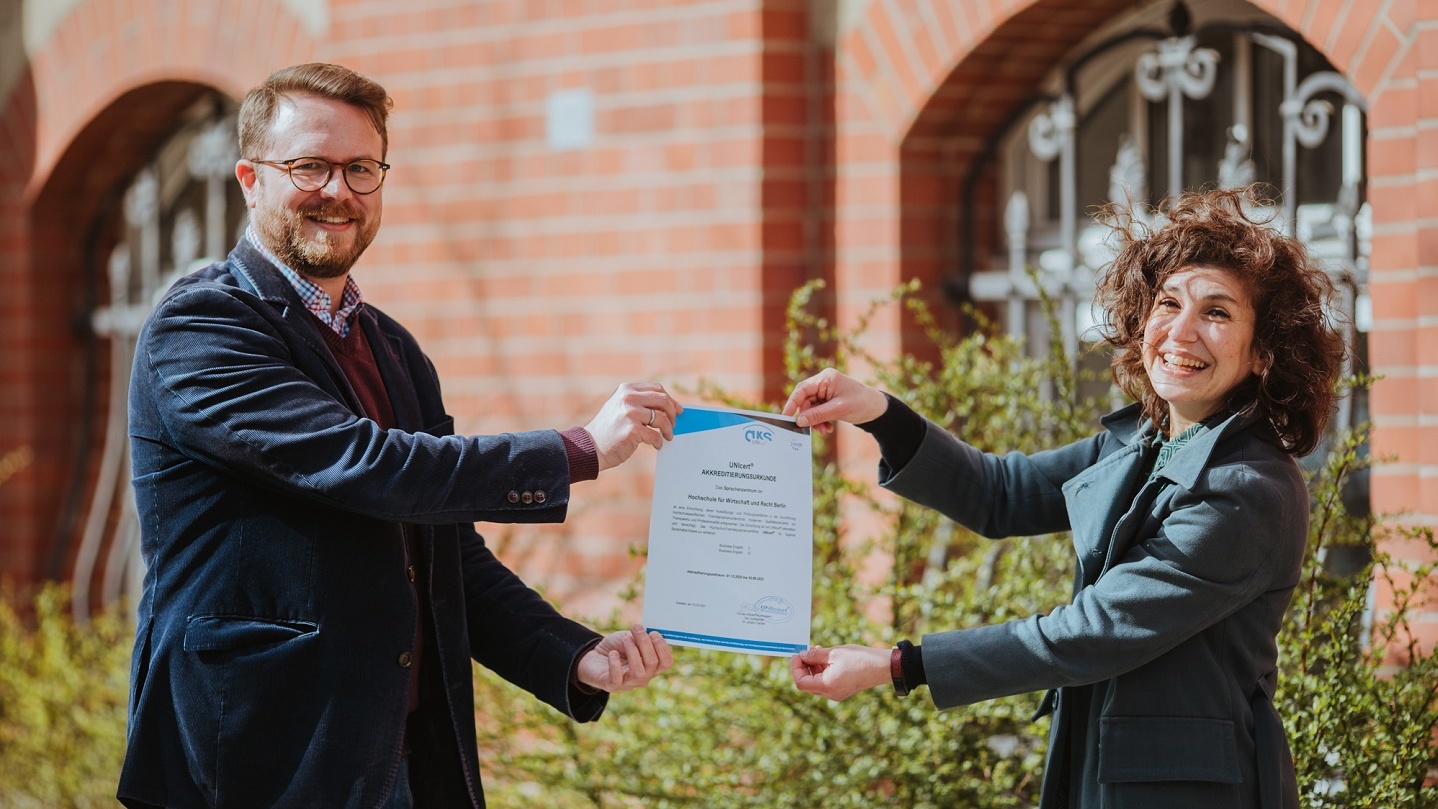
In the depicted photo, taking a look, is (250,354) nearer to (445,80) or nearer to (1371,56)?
(1371,56)

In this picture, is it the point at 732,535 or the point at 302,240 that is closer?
the point at 302,240

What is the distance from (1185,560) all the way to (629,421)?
86 cm

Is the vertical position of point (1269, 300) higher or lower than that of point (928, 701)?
higher

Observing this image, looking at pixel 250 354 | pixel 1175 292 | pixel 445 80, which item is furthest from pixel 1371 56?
pixel 445 80

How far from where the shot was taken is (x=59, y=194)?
21.0 ft

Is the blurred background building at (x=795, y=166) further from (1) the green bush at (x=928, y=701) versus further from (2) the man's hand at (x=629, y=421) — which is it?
(2) the man's hand at (x=629, y=421)

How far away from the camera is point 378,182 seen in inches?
105

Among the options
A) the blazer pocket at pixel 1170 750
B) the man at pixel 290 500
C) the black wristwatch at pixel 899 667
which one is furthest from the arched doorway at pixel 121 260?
the blazer pocket at pixel 1170 750

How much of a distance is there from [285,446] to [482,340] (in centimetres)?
268

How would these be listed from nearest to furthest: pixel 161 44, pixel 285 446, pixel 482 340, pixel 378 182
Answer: pixel 285 446
pixel 378 182
pixel 482 340
pixel 161 44

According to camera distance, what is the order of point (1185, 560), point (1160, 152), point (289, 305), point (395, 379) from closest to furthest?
1. point (1185, 560)
2. point (289, 305)
3. point (395, 379)
4. point (1160, 152)

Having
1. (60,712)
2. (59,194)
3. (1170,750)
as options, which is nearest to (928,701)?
(1170,750)

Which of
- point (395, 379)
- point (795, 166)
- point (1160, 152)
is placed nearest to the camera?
point (395, 379)

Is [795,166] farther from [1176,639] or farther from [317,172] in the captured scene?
[1176,639]
